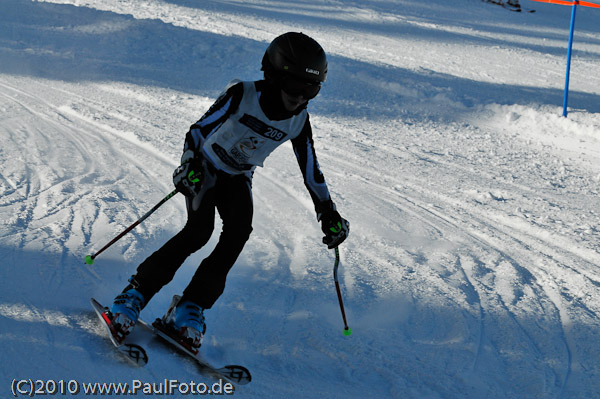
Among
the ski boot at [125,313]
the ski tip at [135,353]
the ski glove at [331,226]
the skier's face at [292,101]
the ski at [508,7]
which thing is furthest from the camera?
the ski at [508,7]

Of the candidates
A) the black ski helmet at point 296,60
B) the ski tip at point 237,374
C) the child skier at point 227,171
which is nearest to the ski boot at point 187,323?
the child skier at point 227,171

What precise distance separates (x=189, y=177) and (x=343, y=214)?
280cm

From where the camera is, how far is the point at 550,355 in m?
A: 3.86

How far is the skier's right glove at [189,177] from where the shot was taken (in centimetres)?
321

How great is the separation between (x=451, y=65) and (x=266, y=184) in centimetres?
714

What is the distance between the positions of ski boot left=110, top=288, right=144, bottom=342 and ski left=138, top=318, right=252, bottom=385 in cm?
17

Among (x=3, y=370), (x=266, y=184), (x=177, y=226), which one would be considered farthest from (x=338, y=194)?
(x=3, y=370)

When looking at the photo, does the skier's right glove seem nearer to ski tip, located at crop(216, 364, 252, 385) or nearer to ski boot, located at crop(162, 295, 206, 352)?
ski boot, located at crop(162, 295, 206, 352)

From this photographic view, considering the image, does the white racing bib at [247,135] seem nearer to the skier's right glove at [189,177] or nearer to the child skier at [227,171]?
the child skier at [227,171]

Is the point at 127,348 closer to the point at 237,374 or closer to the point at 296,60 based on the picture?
the point at 237,374

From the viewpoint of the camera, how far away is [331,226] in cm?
354

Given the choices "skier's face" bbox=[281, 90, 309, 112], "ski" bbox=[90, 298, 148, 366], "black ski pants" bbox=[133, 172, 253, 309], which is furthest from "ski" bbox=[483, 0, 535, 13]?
"ski" bbox=[90, 298, 148, 366]

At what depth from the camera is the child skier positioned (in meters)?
3.23

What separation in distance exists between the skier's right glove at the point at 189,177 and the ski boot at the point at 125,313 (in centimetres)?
63
